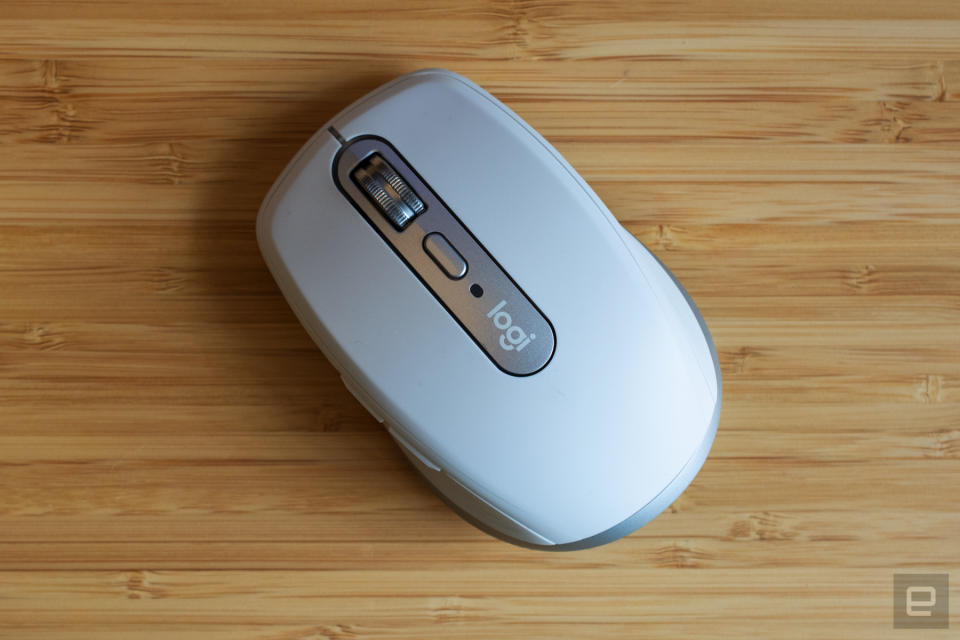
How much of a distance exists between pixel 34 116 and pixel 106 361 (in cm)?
21

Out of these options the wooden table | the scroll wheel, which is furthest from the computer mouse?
→ the wooden table

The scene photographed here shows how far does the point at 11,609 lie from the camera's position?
580 millimetres

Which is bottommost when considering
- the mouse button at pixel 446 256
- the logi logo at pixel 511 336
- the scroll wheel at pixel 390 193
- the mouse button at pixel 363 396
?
the logi logo at pixel 511 336

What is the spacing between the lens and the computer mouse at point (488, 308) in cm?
46

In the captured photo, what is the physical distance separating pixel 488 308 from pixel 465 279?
2 cm

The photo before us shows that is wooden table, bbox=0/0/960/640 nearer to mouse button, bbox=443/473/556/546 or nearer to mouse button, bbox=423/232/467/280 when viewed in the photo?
mouse button, bbox=443/473/556/546

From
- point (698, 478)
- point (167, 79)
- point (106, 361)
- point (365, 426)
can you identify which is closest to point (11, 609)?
point (106, 361)

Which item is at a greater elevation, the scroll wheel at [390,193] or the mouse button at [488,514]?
the scroll wheel at [390,193]

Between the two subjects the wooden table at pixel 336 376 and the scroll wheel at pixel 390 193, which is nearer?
the scroll wheel at pixel 390 193

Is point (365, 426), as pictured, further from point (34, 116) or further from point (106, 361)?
point (34, 116)

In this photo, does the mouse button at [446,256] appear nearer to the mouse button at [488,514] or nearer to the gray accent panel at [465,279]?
the gray accent panel at [465,279]

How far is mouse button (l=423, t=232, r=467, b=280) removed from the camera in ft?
1.55

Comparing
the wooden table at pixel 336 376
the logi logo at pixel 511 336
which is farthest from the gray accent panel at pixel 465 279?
the wooden table at pixel 336 376

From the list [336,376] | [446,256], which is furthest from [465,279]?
[336,376]
